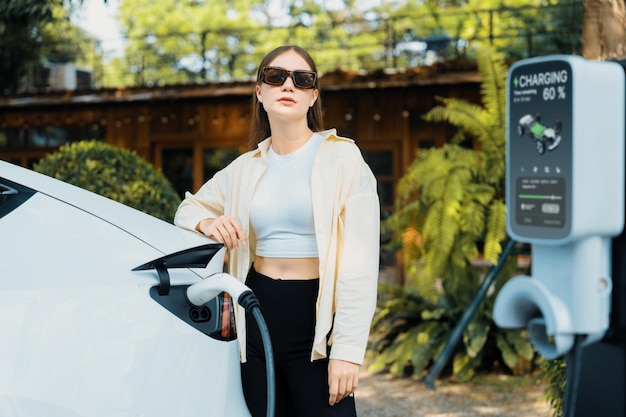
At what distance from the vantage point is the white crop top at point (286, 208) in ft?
7.48

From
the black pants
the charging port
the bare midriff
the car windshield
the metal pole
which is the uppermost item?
the car windshield

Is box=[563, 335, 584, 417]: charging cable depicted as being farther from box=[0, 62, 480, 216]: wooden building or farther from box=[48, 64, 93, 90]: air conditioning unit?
box=[48, 64, 93, 90]: air conditioning unit

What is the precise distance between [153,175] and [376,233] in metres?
2.72

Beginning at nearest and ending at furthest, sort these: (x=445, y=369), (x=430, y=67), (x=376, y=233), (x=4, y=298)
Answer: (x=4, y=298) → (x=376, y=233) → (x=445, y=369) → (x=430, y=67)

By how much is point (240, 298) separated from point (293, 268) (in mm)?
397

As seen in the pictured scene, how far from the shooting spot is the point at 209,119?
10.8 metres

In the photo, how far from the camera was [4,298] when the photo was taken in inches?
71.1

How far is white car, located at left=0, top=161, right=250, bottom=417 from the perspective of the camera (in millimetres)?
1793

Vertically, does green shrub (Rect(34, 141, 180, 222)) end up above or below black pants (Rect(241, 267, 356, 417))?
above

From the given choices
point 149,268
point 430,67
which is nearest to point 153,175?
point 149,268

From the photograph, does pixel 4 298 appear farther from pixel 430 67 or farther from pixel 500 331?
pixel 430 67

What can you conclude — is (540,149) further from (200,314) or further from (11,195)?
(11,195)

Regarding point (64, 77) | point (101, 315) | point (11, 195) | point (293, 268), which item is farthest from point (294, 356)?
point (64, 77)

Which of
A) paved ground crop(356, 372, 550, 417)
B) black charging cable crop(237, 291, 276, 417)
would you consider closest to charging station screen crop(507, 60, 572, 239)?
black charging cable crop(237, 291, 276, 417)
